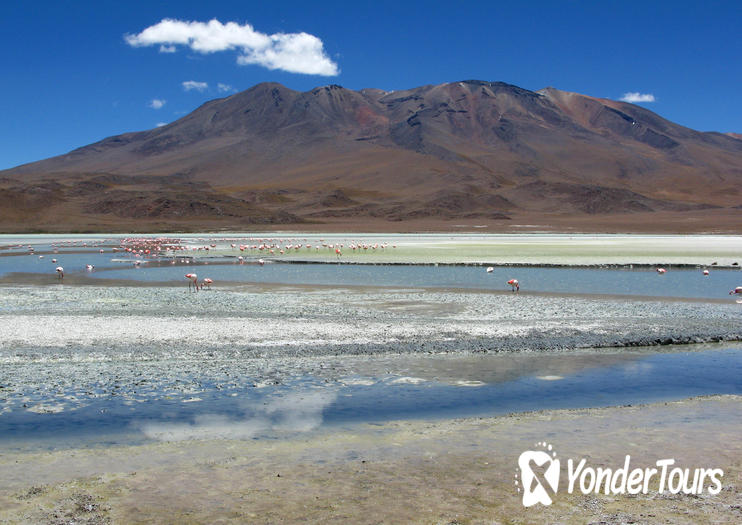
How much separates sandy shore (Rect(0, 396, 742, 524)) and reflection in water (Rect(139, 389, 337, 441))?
0.32 meters

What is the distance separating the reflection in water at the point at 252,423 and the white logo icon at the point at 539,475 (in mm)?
2428

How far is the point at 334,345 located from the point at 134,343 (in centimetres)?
350

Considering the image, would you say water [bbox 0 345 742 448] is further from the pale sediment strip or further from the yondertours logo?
the yondertours logo

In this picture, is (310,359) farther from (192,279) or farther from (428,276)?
(428,276)

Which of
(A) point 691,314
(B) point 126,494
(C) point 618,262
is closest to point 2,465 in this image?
(B) point 126,494

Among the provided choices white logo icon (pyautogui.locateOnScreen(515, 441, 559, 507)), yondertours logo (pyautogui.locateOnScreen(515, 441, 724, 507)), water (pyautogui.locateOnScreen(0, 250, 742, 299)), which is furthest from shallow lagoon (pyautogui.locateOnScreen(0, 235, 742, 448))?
yondertours logo (pyautogui.locateOnScreen(515, 441, 724, 507))

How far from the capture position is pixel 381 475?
6.52m

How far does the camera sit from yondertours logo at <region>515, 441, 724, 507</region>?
611 centimetres

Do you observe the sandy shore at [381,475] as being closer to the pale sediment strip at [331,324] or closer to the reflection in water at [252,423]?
the reflection in water at [252,423]

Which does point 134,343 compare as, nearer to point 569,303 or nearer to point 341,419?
point 341,419

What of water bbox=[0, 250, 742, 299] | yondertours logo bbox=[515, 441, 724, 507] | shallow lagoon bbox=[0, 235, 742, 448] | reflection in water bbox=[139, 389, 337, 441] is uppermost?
water bbox=[0, 250, 742, 299]

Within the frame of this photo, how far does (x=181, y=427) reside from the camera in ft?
26.6

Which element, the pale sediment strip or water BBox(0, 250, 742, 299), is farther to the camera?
water BBox(0, 250, 742, 299)

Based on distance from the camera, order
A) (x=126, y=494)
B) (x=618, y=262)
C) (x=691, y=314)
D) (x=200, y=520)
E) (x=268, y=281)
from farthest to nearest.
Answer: (x=618, y=262) < (x=268, y=281) < (x=691, y=314) < (x=126, y=494) < (x=200, y=520)
